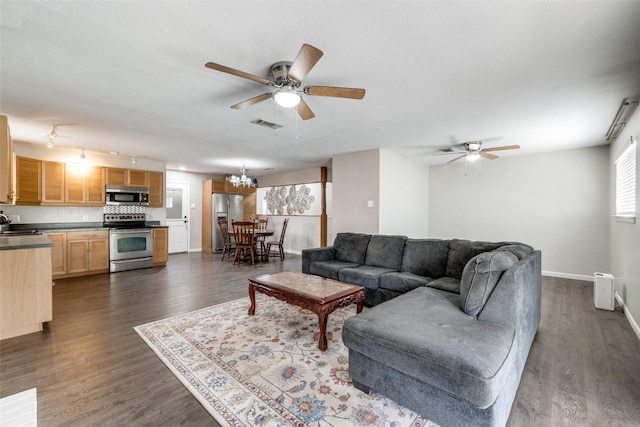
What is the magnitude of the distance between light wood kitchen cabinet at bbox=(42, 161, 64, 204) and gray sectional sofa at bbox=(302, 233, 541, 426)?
19.7ft

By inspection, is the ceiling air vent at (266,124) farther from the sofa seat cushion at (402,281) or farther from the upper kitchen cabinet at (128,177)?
the upper kitchen cabinet at (128,177)

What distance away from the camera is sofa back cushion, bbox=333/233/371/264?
423 centimetres

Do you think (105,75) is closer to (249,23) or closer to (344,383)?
(249,23)

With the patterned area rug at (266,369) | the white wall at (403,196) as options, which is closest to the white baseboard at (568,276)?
the white wall at (403,196)

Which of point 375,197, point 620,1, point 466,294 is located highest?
point 620,1

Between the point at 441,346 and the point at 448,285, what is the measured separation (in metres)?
1.48

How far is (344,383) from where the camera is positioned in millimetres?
1970

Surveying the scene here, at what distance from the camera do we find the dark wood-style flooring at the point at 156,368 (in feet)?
5.54

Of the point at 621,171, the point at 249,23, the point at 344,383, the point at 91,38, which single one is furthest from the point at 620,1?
the point at 621,171

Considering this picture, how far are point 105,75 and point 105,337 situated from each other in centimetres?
244

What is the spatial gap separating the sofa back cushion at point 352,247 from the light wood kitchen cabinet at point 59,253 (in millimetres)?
4906

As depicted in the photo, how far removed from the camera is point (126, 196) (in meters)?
5.74

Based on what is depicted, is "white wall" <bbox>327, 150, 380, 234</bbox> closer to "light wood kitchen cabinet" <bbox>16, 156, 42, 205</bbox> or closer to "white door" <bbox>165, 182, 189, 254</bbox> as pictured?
"white door" <bbox>165, 182, 189, 254</bbox>

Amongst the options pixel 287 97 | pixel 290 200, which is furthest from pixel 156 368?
pixel 290 200
